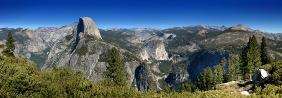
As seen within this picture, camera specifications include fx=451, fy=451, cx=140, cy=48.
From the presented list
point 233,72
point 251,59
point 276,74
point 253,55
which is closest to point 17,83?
point 276,74

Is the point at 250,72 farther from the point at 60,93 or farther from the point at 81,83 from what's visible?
the point at 60,93

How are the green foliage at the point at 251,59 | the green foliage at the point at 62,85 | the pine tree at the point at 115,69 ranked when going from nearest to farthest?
the green foliage at the point at 62,85 → the green foliage at the point at 251,59 → the pine tree at the point at 115,69

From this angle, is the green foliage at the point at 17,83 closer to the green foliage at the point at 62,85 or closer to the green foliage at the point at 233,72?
the green foliage at the point at 62,85

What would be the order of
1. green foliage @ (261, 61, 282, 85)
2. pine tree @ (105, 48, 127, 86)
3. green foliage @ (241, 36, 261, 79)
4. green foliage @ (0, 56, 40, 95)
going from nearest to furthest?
1. green foliage @ (261, 61, 282, 85)
2. green foliage @ (0, 56, 40, 95)
3. green foliage @ (241, 36, 261, 79)
4. pine tree @ (105, 48, 127, 86)

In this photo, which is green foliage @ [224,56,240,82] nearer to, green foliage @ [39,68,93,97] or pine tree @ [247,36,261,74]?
pine tree @ [247,36,261,74]

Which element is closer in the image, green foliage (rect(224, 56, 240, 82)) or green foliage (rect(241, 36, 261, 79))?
green foliage (rect(241, 36, 261, 79))

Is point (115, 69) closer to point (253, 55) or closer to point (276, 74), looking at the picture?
point (253, 55)

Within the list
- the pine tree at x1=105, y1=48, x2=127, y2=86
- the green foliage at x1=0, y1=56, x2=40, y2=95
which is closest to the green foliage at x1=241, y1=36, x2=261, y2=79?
the pine tree at x1=105, y1=48, x2=127, y2=86

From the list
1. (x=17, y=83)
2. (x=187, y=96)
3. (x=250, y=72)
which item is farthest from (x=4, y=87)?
(x=250, y=72)

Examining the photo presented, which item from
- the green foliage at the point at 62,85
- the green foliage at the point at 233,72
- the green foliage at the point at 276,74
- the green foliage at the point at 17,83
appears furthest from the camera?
the green foliage at the point at 233,72

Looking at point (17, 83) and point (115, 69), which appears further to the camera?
point (115, 69)

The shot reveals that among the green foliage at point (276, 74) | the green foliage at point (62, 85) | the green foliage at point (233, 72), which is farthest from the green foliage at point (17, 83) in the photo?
the green foliage at point (233, 72)

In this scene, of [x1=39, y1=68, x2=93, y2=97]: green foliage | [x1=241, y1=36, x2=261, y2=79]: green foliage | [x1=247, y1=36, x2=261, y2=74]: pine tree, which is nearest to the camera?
[x1=39, y1=68, x2=93, y2=97]: green foliage
